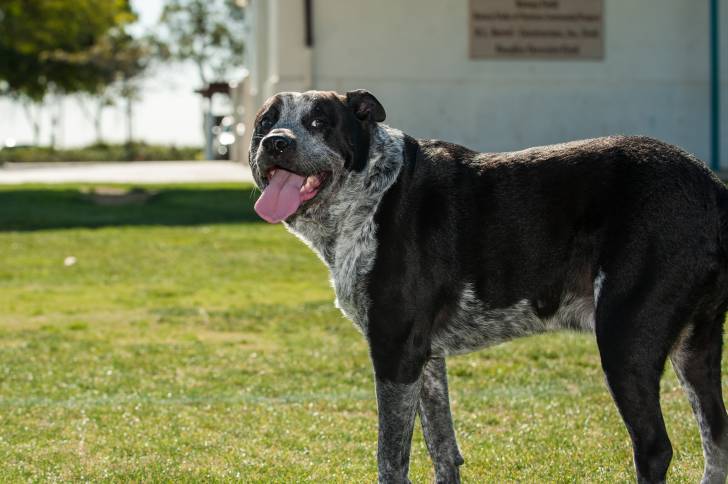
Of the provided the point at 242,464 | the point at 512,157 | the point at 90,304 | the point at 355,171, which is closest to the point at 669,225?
the point at 512,157

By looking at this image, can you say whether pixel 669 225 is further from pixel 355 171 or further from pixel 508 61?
pixel 508 61

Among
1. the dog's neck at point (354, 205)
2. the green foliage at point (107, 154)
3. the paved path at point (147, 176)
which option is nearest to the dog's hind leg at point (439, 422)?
the dog's neck at point (354, 205)

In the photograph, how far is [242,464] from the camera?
215 inches

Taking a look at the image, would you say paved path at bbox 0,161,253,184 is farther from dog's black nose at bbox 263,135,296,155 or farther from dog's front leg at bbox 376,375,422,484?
dog's front leg at bbox 376,375,422,484

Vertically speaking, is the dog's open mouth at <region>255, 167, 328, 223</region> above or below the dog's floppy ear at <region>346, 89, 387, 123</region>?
below

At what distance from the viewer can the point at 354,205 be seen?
4.55m

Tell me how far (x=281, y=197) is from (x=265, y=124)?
0.38 meters

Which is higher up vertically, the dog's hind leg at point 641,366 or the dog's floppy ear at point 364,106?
the dog's floppy ear at point 364,106

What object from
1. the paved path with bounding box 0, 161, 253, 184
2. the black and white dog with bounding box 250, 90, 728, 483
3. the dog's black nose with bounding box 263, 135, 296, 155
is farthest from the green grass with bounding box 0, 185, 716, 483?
the paved path with bounding box 0, 161, 253, 184

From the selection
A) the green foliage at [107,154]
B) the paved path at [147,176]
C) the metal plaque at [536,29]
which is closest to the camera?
the metal plaque at [536,29]

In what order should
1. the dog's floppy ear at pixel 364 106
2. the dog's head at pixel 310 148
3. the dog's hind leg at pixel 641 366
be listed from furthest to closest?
the dog's floppy ear at pixel 364 106
the dog's head at pixel 310 148
the dog's hind leg at pixel 641 366

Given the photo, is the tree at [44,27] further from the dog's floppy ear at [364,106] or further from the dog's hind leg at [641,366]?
the dog's hind leg at [641,366]

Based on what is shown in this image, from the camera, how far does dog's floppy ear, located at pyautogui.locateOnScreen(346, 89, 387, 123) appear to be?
182 inches

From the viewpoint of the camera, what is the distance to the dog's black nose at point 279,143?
4.44m
